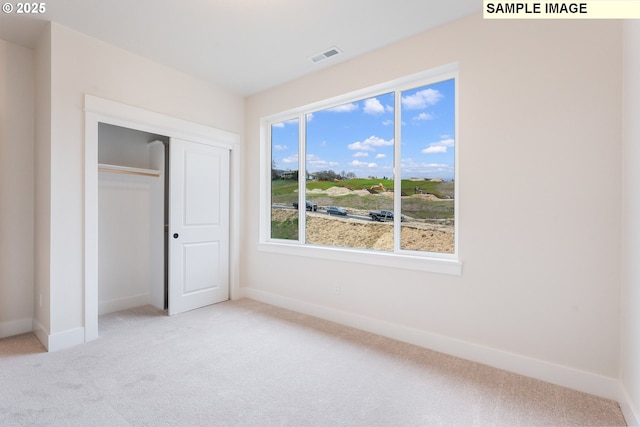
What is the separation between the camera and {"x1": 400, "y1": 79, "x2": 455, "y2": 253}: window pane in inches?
110

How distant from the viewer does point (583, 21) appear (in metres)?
2.07

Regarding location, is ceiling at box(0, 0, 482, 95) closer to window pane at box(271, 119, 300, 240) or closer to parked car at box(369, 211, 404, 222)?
window pane at box(271, 119, 300, 240)

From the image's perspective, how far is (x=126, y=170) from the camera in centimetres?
365

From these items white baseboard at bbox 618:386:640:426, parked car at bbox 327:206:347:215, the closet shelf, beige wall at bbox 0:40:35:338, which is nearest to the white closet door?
the closet shelf

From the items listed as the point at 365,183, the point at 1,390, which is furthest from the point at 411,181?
the point at 1,390

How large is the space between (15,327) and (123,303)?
0.95 meters

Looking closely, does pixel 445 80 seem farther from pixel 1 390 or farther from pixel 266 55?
pixel 1 390

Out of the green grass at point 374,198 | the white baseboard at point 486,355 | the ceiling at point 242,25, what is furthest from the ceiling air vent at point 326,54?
the white baseboard at point 486,355

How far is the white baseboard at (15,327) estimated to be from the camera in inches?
115

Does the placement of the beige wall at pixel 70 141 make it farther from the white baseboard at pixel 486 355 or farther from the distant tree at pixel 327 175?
the white baseboard at pixel 486 355

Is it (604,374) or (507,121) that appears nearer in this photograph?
(604,374)

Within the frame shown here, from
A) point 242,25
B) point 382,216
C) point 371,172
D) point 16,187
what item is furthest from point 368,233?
point 16,187

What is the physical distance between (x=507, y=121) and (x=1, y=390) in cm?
407

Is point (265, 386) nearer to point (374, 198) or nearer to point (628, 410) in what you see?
point (374, 198)
